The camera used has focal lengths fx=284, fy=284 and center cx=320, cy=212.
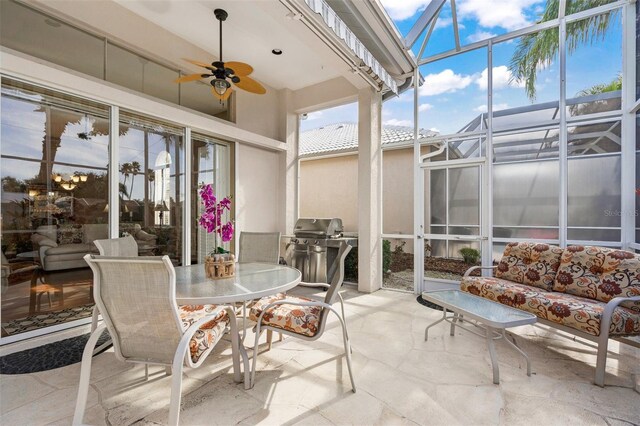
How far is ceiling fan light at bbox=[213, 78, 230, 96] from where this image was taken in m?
2.97

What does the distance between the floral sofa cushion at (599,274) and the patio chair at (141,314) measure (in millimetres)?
3502

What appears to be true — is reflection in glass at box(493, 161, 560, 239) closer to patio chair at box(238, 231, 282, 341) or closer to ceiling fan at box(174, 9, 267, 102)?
patio chair at box(238, 231, 282, 341)

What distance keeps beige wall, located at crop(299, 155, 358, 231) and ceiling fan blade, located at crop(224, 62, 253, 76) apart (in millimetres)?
3413

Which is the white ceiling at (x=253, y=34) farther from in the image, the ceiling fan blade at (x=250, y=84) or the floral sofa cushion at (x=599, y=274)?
the floral sofa cushion at (x=599, y=274)

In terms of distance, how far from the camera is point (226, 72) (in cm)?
295

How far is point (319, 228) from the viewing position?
496cm

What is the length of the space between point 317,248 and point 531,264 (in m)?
2.96

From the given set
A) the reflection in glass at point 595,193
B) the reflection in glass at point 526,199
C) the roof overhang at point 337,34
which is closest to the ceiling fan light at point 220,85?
the roof overhang at point 337,34

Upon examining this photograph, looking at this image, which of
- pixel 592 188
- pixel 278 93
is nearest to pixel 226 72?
pixel 278 93

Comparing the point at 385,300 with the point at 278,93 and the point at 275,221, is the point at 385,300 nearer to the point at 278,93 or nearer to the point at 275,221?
the point at 275,221

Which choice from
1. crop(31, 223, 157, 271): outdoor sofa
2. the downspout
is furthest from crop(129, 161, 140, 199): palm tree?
the downspout

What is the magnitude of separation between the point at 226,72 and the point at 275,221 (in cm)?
315

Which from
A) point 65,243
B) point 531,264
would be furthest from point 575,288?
point 65,243

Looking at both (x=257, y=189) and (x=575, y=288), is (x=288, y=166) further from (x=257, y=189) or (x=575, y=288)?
(x=575, y=288)
